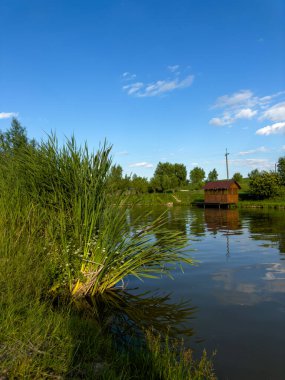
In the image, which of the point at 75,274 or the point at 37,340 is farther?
the point at 75,274

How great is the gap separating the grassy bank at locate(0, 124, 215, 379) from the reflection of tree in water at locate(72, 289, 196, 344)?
120mm

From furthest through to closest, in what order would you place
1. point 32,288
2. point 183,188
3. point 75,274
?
point 183,188 < point 75,274 < point 32,288

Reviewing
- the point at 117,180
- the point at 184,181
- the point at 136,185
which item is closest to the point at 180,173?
the point at 184,181

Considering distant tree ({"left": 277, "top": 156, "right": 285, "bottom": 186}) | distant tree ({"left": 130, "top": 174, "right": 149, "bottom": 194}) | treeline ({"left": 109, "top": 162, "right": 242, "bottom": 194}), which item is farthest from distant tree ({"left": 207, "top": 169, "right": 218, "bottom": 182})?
distant tree ({"left": 277, "top": 156, "right": 285, "bottom": 186})

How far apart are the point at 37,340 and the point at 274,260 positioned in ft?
37.5

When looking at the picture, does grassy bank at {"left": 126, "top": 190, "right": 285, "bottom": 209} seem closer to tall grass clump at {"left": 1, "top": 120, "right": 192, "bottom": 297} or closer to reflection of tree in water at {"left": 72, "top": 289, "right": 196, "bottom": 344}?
tall grass clump at {"left": 1, "top": 120, "right": 192, "bottom": 297}

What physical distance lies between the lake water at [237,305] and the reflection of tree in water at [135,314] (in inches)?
11.4

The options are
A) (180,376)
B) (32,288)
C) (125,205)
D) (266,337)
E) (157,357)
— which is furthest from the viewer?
(125,205)

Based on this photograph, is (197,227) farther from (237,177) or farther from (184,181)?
(184,181)

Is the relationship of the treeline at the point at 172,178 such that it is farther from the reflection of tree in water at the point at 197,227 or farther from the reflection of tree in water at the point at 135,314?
the reflection of tree in water at the point at 135,314

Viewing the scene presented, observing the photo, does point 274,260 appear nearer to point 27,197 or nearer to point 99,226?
point 99,226

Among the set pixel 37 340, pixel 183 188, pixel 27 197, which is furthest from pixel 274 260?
pixel 183 188

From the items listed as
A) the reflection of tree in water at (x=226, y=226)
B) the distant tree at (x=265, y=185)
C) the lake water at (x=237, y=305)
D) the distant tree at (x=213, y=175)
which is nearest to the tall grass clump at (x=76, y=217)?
the lake water at (x=237, y=305)

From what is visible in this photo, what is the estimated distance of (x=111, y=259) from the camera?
8.06 m
